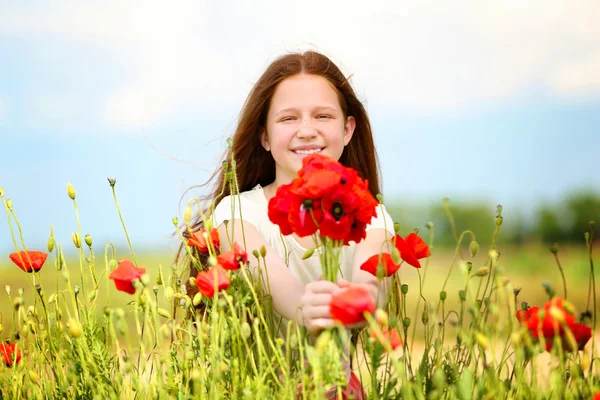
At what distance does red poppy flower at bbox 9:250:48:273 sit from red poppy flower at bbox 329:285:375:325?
959mm

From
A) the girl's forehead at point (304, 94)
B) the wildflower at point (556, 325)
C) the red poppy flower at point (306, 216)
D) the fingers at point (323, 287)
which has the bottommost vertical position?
the wildflower at point (556, 325)

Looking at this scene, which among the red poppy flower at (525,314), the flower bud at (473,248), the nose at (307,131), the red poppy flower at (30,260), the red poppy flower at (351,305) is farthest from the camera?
the nose at (307,131)

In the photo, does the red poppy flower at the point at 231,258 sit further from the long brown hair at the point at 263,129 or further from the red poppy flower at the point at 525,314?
the long brown hair at the point at 263,129

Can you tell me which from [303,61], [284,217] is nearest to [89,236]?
[284,217]

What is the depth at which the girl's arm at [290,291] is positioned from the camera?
1.47 metres

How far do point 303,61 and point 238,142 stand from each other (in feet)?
1.18

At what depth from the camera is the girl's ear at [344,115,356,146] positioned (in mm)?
2517

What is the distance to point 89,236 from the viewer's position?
5.85ft

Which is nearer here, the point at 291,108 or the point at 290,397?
the point at 290,397

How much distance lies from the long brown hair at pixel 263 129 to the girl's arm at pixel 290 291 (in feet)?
1.14

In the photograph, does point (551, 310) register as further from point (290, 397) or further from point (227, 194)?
point (227, 194)

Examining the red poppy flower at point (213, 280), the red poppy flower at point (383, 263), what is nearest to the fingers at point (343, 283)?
the red poppy flower at point (383, 263)

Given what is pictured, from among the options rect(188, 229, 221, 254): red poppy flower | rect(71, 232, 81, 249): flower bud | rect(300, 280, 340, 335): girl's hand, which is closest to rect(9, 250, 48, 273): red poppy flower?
rect(71, 232, 81, 249): flower bud

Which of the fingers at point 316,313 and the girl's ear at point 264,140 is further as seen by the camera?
the girl's ear at point 264,140
